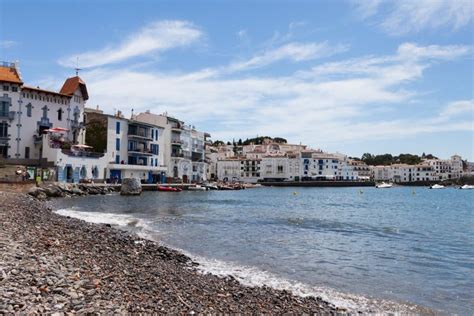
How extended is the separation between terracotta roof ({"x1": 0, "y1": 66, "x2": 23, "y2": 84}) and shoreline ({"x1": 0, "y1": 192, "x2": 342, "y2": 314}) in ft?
178

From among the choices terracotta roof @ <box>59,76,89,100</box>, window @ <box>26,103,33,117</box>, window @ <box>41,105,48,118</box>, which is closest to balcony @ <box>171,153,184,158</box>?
terracotta roof @ <box>59,76,89,100</box>

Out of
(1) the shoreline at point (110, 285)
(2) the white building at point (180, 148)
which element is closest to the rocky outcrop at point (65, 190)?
(2) the white building at point (180, 148)

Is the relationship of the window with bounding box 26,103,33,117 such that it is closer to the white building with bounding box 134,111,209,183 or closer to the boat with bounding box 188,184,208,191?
the white building with bounding box 134,111,209,183

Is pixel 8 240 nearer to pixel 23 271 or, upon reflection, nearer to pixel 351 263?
pixel 23 271

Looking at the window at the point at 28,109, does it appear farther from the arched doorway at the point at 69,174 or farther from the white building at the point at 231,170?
the white building at the point at 231,170

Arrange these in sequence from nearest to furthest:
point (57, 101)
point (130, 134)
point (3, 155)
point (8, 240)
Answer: point (8, 240), point (3, 155), point (57, 101), point (130, 134)

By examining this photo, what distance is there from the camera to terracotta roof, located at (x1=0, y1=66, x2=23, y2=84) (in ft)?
203

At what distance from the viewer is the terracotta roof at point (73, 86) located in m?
71.1

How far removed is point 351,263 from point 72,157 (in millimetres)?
55002

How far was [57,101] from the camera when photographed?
68250mm

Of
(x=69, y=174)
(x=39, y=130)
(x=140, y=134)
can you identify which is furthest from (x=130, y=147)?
(x=39, y=130)

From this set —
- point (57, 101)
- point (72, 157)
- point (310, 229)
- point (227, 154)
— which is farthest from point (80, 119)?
point (227, 154)

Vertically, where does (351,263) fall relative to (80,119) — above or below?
below

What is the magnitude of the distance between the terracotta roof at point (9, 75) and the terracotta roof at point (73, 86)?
868 centimetres
